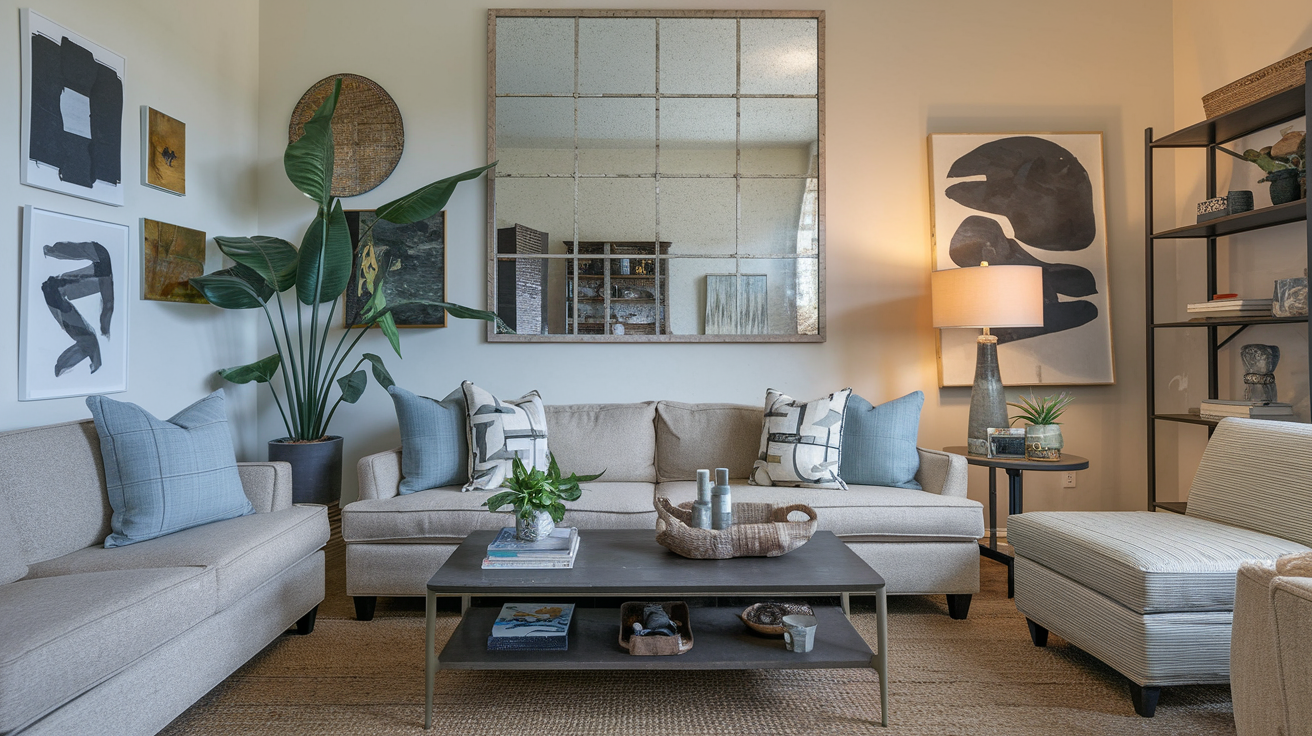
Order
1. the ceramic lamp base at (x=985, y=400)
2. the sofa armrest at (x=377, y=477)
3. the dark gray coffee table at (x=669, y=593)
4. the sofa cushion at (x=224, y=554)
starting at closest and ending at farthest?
the dark gray coffee table at (x=669, y=593)
the sofa cushion at (x=224, y=554)
the sofa armrest at (x=377, y=477)
the ceramic lamp base at (x=985, y=400)

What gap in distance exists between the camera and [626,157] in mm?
3770

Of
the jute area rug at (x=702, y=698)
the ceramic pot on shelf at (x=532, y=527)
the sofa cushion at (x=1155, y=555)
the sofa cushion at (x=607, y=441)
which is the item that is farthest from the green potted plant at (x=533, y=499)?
the sofa cushion at (x=1155, y=555)

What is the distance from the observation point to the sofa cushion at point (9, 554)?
75.8 inches

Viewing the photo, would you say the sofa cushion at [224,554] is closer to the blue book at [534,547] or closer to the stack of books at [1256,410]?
the blue book at [534,547]

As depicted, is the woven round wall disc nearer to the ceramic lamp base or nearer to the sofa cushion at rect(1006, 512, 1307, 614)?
the ceramic lamp base

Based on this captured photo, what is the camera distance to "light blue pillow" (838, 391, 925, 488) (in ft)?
10.2

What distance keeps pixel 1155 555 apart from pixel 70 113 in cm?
372

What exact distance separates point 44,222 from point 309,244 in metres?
0.93

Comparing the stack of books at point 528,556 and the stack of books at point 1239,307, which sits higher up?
the stack of books at point 1239,307

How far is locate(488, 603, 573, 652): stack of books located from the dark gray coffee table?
3cm

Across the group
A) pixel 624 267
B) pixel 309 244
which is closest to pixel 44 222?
pixel 309 244

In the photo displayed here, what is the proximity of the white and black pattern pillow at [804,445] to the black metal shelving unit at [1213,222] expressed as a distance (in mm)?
1530

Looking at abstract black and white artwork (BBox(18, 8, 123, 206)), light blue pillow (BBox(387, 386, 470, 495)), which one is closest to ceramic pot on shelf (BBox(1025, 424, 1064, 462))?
light blue pillow (BBox(387, 386, 470, 495))

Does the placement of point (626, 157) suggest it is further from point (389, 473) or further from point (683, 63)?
point (389, 473)
